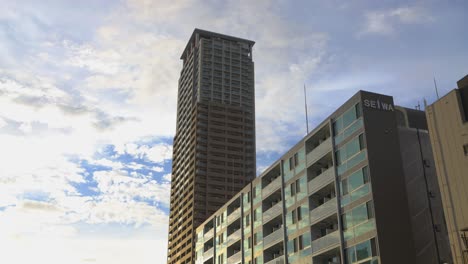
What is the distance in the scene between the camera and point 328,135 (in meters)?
64.6

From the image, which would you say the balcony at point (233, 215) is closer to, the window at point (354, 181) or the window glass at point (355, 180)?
the window at point (354, 181)

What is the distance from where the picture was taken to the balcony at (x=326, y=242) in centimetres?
5716

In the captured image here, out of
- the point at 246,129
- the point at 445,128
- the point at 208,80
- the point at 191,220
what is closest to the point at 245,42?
the point at 208,80

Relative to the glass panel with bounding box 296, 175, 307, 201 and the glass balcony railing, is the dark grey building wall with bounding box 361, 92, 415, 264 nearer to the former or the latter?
the glass panel with bounding box 296, 175, 307, 201

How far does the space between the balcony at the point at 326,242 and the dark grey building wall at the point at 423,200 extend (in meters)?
8.61

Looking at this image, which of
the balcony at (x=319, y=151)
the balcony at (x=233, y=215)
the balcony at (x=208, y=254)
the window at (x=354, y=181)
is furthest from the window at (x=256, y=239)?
the window at (x=354, y=181)

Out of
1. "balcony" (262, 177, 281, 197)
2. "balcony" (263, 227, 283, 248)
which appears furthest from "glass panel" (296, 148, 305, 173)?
"balcony" (263, 227, 283, 248)

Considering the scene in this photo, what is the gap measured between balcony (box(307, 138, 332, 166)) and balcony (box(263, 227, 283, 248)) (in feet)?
38.0

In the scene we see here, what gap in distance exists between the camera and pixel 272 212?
246ft

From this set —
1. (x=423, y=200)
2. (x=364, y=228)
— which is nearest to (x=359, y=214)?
(x=364, y=228)

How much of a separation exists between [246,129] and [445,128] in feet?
419

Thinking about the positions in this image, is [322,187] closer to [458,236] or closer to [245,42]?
[458,236]

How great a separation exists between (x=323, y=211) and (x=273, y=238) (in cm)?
1460

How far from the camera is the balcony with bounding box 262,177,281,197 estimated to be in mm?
74812
